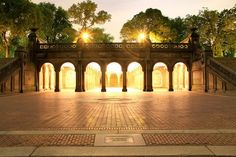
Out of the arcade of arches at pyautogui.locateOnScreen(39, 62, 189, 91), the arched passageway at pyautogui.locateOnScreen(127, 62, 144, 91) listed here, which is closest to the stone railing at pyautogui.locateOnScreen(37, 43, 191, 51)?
the arcade of arches at pyautogui.locateOnScreen(39, 62, 189, 91)

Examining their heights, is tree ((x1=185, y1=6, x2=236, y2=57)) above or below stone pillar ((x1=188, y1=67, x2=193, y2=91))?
above

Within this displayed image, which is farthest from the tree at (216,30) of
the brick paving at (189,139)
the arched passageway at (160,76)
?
the brick paving at (189,139)

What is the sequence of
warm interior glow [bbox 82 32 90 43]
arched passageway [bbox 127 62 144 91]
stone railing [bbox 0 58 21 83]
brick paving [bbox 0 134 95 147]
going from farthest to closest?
warm interior glow [bbox 82 32 90 43]
arched passageway [bbox 127 62 144 91]
stone railing [bbox 0 58 21 83]
brick paving [bbox 0 134 95 147]

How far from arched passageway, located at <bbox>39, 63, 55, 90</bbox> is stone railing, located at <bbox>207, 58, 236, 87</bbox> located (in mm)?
22509

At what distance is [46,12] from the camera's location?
2154 inches

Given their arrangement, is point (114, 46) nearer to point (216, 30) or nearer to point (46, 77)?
point (46, 77)

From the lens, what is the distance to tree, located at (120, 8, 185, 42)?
55784 mm

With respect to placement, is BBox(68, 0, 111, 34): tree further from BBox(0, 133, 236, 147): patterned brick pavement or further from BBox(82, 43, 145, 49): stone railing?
BBox(0, 133, 236, 147): patterned brick pavement

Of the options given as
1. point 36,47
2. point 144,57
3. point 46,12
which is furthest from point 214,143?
point 46,12

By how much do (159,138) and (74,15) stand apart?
47321 mm

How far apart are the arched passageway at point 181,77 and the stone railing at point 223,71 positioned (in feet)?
31.5

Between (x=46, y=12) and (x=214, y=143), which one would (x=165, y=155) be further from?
(x=46, y=12)

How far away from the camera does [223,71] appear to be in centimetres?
2758

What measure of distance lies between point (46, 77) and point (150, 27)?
2435 centimetres
